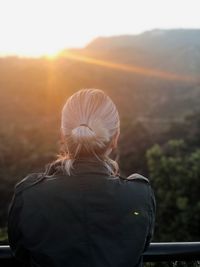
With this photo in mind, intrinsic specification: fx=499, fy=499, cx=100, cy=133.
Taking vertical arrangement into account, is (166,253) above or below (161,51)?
above

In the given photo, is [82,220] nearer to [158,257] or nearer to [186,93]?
[158,257]

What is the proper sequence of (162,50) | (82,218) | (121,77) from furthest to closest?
1. (162,50)
2. (121,77)
3. (82,218)

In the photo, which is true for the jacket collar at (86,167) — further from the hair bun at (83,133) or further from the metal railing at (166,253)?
the metal railing at (166,253)

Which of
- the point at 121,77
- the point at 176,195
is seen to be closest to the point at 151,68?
the point at 121,77

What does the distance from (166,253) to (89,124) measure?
22.1 inches

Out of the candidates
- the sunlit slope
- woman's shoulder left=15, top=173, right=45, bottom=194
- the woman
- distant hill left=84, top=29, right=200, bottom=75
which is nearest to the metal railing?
the woman

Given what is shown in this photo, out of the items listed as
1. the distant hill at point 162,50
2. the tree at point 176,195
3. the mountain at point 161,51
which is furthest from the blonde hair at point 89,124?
the mountain at point 161,51

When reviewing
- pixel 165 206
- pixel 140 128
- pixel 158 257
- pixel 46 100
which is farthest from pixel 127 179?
pixel 46 100

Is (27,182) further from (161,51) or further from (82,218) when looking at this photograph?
(161,51)

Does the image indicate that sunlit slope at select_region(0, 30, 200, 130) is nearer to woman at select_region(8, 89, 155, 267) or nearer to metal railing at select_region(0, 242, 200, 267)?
metal railing at select_region(0, 242, 200, 267)

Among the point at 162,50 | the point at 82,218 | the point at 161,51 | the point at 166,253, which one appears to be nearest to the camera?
the point at 82,218

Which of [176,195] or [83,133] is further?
[176,195]

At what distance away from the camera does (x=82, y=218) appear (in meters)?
1.42

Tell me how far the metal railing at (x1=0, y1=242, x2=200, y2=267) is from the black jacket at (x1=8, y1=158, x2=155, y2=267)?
0.71ft
